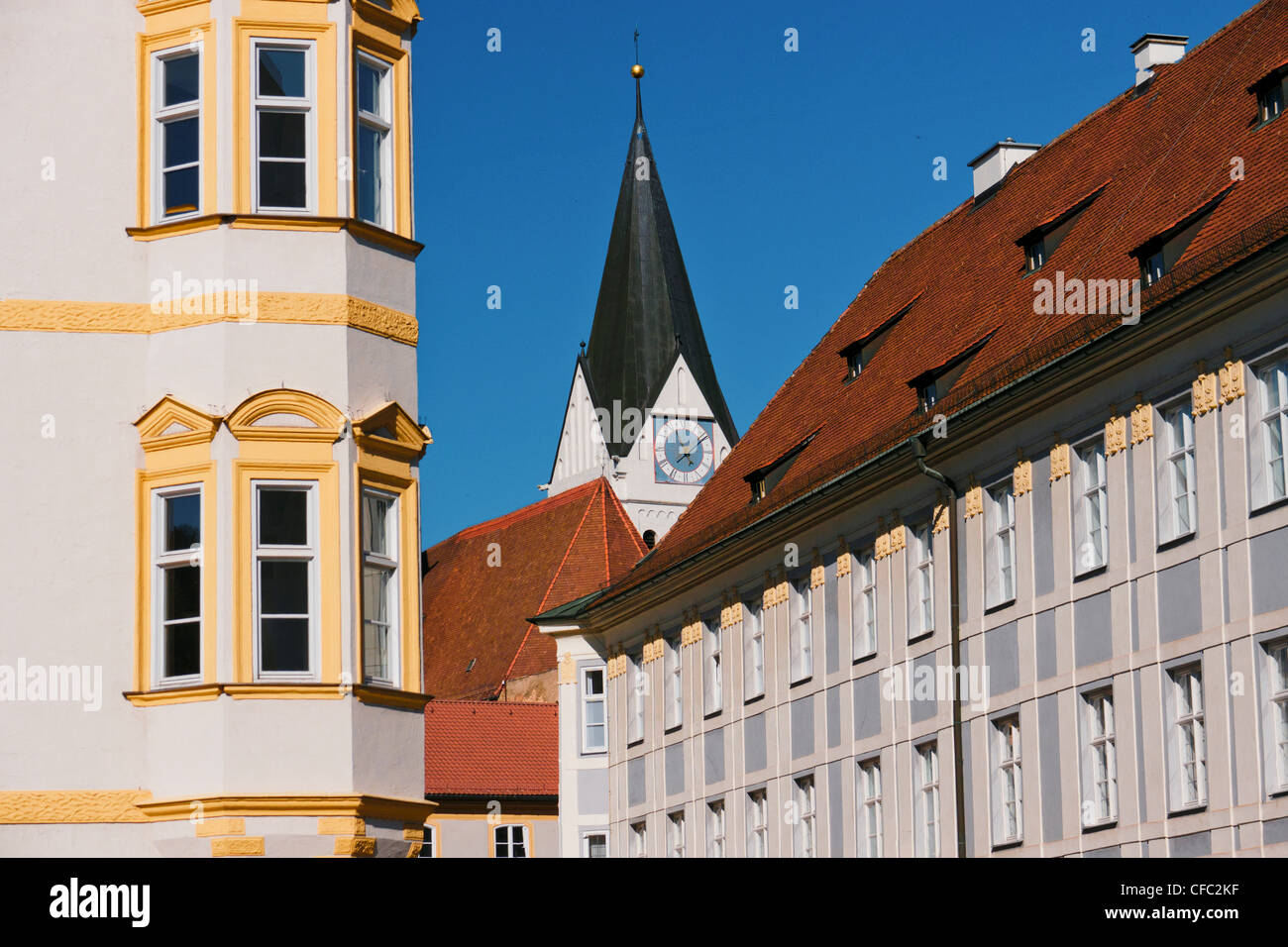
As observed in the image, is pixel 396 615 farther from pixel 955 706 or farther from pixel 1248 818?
pixel 955 706

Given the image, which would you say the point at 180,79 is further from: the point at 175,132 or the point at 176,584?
the point at 176,584

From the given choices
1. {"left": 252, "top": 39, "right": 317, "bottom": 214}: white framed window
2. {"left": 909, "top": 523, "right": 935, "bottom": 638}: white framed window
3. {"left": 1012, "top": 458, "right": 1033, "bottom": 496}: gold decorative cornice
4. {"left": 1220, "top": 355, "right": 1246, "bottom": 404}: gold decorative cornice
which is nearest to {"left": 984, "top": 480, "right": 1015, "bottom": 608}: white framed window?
{"left": 1012, "top": 458, "right": 1033, "bottom": 496}: gold decorative cornice

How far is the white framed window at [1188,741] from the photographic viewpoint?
27.8 metres

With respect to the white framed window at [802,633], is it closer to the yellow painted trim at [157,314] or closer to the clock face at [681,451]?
the yellow painted trim at [157,314]

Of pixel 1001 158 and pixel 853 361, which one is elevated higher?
pixel 1001 158

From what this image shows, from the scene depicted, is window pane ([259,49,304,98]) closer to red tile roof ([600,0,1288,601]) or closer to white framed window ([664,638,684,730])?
red tile roof ([600,0,1288,601])

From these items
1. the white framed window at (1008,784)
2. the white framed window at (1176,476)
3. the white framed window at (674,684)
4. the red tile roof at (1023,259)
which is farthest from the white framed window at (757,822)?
the white framed window at (1176,476)

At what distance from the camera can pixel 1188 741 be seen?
28.2m

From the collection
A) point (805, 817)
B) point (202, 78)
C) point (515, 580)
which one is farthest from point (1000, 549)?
point (515, 580)

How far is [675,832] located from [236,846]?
28.6m

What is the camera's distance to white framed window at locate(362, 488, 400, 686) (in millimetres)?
18016

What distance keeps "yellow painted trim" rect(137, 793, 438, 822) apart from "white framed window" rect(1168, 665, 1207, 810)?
13289 mm

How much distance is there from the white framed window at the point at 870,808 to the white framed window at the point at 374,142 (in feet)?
66.2

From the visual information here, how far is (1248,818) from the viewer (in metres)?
26.5
